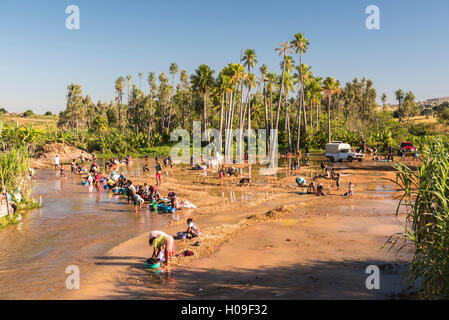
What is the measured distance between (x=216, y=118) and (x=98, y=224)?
65.4 meters

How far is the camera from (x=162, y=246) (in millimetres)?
11906

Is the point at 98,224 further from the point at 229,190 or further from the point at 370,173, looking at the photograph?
the point at 370,173

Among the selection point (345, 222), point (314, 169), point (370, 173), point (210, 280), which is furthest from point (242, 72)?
point (210, 280)

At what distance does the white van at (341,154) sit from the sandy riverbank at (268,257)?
2395 centimetres

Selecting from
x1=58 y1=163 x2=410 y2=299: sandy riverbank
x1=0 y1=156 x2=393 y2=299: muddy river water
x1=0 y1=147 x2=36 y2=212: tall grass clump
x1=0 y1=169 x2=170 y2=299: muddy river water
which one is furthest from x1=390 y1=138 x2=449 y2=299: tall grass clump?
x1=0 y1=147 x2=36 y2=212: tall grass clump

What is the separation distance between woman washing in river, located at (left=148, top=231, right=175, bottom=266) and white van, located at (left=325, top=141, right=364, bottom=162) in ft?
129

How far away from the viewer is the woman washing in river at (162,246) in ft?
38.2

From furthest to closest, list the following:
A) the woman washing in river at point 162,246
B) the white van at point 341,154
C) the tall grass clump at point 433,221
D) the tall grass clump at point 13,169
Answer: the white van at point 341,154 → the tall grass clump at point 13,169 → the woman washing in river at point 162,246 → the tall grass clump at point 433,221

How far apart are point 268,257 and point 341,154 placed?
37298 millimetres

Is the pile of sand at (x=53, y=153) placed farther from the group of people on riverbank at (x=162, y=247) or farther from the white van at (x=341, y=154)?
the group of people on riverbank at (x=162, y=247)

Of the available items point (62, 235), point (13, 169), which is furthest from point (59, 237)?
point (13, 169)

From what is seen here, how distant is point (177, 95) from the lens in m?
83.4

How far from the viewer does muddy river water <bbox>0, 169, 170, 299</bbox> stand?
10906mm

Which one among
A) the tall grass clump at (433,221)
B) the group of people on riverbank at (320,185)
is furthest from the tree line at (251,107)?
the tall grass clump at (433,221)
